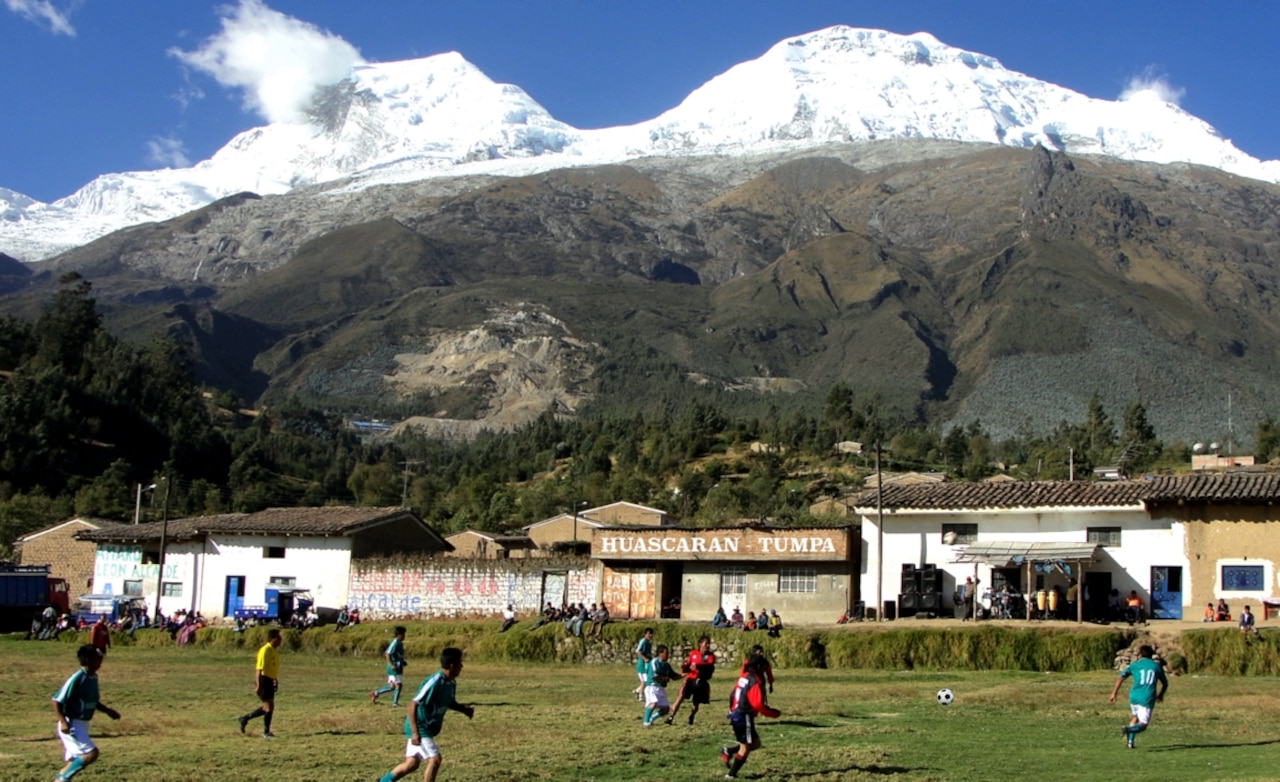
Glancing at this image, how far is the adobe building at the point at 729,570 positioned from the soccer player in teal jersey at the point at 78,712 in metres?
33.8

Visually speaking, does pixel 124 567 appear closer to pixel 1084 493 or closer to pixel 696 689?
pixel 1084 493

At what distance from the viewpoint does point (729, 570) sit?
4981 cm

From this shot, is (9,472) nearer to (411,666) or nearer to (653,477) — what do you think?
(653,477)

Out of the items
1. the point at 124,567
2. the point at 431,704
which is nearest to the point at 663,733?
the point at 431,704

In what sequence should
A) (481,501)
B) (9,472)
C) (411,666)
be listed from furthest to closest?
A: (481,501) → (9,472) → (411,666)

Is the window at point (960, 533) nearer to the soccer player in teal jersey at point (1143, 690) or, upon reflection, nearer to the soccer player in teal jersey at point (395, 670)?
the soccer player in teal jersey at point (395, 670)

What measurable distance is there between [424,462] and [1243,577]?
10862cm

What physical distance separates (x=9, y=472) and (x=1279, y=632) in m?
102

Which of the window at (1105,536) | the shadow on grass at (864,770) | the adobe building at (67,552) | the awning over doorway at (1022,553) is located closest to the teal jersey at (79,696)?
the shadow on grass at (864,770)

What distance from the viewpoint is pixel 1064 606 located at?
148ft

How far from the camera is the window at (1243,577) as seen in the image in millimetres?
42125

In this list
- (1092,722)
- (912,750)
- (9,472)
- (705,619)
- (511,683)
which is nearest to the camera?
(912,750)

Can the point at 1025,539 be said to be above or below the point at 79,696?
above

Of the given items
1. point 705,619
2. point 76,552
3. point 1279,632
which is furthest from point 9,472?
point 1279,632
